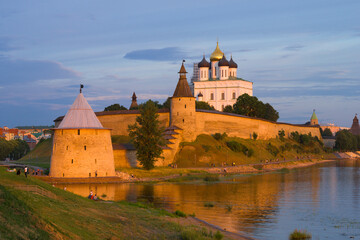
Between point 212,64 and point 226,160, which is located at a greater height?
point 212,64

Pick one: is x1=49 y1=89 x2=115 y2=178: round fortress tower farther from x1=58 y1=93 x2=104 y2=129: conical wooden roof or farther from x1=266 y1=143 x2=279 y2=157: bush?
x1=266 y1=143 x2=279 y2=157: bush

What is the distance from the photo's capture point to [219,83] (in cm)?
8362

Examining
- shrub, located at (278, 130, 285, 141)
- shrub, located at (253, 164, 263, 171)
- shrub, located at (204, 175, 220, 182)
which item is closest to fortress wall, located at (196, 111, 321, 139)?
shrub, located at (278, 130, 285, 141)

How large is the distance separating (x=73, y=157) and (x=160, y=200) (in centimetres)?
876

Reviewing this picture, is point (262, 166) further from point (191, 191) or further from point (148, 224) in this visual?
point (148, 224)

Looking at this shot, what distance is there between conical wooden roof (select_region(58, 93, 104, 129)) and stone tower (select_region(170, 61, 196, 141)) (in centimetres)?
1490

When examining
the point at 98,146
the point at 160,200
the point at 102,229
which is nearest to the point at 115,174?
the point at 98,146

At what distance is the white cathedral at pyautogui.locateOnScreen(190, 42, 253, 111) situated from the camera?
8294 cm

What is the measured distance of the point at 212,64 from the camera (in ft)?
286

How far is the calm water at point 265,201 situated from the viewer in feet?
56.9

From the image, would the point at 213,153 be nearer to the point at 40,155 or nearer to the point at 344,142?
the point at 40,155

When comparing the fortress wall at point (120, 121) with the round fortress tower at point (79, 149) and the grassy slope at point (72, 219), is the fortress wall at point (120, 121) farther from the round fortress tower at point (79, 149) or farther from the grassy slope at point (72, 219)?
the grassy slope at point (72, 219)

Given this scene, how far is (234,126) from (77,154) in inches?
1002

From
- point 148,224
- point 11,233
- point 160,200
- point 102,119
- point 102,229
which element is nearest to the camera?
point 11,233
